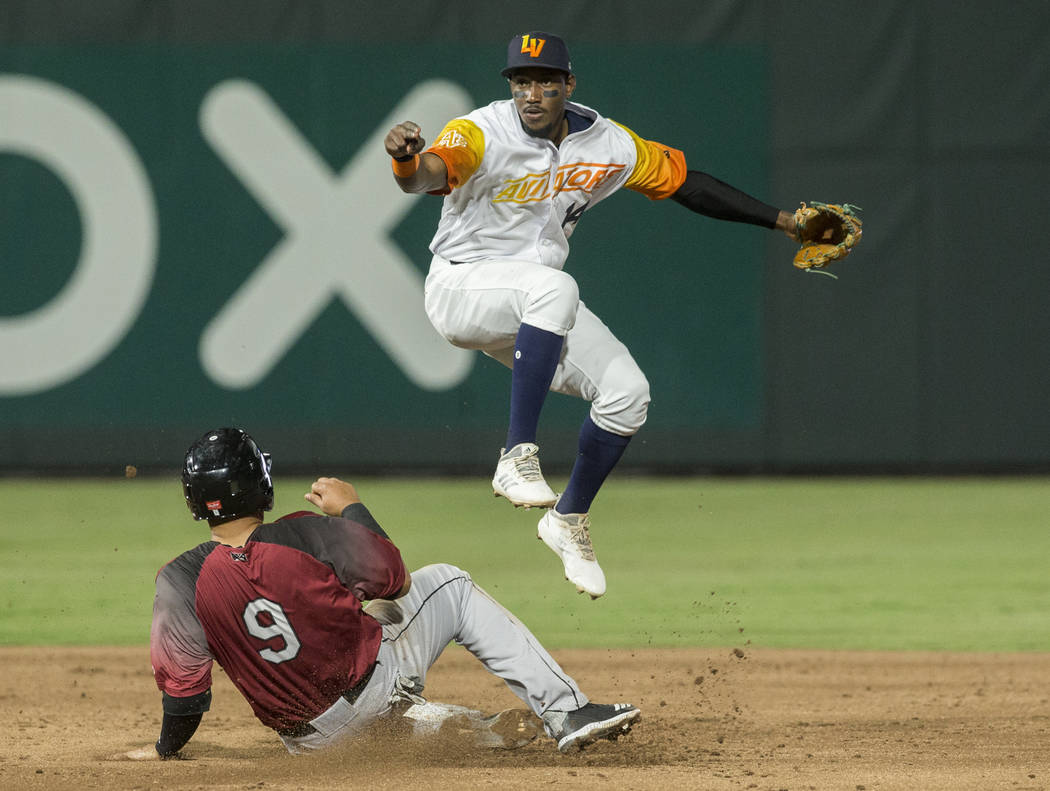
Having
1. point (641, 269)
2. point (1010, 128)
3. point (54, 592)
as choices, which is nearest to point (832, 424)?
point (641, 269)

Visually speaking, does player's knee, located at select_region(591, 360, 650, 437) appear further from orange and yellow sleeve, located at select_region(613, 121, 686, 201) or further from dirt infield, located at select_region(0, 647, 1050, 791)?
dirt infield, located at select_region(0, 647, 1050, 791)

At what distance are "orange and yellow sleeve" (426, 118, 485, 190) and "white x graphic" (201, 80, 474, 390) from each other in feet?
19.1

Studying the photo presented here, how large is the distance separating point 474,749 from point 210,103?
7.23m

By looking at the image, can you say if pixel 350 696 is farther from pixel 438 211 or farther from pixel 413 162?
pixel 438 211

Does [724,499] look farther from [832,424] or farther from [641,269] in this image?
[641,269]

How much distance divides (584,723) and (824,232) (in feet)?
6.46

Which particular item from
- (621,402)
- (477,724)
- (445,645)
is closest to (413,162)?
(621,402)

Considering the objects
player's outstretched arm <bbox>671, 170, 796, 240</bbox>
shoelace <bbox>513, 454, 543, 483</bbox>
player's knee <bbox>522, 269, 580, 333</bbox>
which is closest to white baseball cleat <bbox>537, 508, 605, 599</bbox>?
shoelace <bbox>513, 454, 543, 483</bbox>

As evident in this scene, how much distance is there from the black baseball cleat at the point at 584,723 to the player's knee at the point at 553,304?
1.23 metres

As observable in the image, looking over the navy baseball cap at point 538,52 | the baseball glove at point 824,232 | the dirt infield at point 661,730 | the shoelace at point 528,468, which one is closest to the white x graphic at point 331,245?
the dirt infield at point 661,730

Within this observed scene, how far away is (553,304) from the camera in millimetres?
4906

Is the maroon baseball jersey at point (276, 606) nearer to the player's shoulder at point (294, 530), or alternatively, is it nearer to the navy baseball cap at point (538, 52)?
the player's shoulder at point (294, 530)

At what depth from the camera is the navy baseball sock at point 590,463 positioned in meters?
5.21

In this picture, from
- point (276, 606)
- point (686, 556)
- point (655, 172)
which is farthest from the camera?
point (686, 556)
